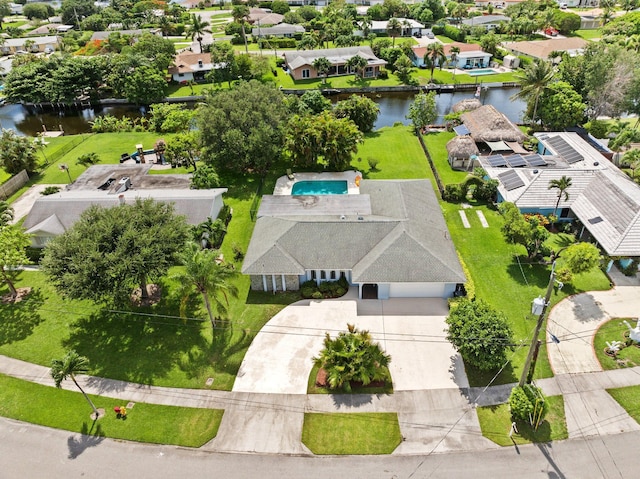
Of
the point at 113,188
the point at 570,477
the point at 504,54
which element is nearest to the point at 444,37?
the point at 504,54

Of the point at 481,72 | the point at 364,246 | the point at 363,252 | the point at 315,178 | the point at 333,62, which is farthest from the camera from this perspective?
the point at 481,72

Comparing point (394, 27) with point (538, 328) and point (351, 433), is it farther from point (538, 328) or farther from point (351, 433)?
point (351, 433)

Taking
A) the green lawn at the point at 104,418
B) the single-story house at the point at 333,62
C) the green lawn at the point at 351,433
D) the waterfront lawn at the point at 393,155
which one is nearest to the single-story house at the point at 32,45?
the single-story house at the point at 333,62

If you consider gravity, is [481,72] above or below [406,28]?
below

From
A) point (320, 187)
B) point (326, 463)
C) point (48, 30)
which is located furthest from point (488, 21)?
point (48, 30)

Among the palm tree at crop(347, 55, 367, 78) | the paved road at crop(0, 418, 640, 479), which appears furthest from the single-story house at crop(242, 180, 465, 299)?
the palm tree at crop(347, 55, 367, 78)
